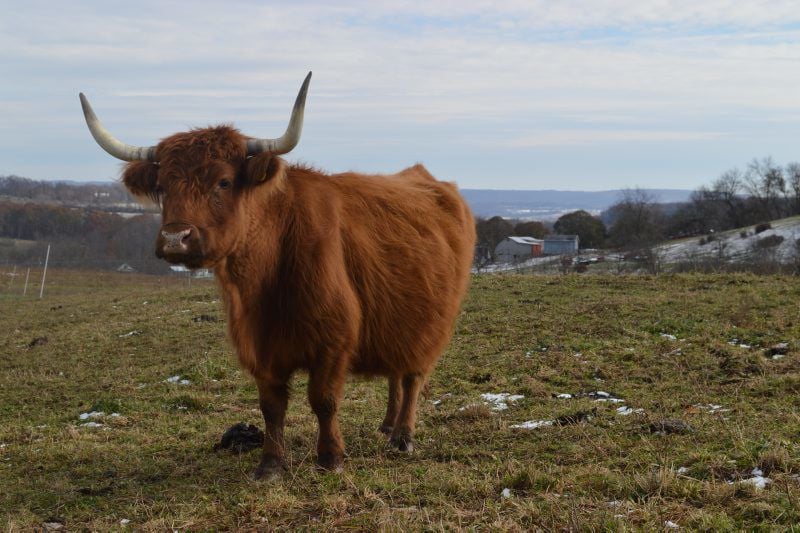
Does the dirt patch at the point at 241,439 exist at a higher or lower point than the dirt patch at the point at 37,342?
higher

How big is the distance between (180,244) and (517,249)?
28076 millimetres

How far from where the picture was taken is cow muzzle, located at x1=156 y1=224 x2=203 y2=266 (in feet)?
17.4

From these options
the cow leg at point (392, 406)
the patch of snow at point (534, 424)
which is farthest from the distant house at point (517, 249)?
the patch of snow at point (534, 424)

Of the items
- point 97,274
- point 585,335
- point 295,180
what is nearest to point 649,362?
point 585,335

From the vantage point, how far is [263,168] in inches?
229

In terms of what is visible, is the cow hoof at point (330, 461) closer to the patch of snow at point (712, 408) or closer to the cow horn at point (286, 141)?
the cow horn at point (286, 141)

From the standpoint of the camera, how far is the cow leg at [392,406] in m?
7.61

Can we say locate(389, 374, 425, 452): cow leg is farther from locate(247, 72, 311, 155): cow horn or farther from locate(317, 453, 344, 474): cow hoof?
locate(247, 72, 311, 155): cow horn

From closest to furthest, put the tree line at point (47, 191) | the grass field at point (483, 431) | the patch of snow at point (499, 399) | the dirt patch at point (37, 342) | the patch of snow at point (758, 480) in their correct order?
1. the patch of snow at point (758, 480)
2. the grass field at point (483, 431)
3. the patch of snow at point (499, 399)
4. the dirt patch at point (37, 342)
5. the tree line at point (47, 191)

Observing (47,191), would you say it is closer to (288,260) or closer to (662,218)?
(662,218)

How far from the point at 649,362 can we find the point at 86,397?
22.7ft

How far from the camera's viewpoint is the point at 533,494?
493 centimetres

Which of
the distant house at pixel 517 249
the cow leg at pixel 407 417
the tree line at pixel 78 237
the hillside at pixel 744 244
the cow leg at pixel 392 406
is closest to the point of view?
the cow leg at pixel 407 417

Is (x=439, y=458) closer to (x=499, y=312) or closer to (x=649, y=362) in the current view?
(x=649, y=362)
